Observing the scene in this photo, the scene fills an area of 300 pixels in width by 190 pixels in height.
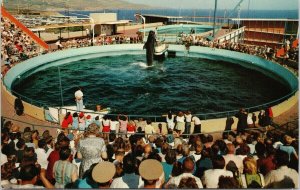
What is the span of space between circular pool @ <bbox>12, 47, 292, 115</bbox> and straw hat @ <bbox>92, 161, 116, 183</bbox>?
1431 cm

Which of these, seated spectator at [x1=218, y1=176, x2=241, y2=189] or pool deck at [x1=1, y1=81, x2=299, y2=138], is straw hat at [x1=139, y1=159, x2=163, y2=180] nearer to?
seated spectator at [x1=218, y1=176, x2=241, y2=189]

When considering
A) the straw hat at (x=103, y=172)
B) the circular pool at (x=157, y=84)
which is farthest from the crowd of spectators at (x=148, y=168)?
the circular pool at (x=157, y=84)

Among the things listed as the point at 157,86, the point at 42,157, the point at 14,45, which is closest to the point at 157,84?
the point at 157,86

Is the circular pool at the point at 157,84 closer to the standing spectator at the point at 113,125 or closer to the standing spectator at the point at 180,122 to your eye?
the standing spectator at the point at 180,122

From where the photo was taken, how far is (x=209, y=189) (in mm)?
6051

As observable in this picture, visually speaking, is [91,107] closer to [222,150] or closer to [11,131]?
[11,131]

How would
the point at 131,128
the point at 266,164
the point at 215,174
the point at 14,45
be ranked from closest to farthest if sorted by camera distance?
the point at 215,174
the point at 266,164
the point at 131,128
the point at 14,45

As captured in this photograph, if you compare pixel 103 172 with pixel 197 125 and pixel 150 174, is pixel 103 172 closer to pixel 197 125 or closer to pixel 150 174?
pixel 150 174

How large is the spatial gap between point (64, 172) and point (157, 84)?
21.4 metres

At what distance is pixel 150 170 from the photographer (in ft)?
19.0

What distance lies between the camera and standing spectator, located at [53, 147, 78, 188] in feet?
20.7

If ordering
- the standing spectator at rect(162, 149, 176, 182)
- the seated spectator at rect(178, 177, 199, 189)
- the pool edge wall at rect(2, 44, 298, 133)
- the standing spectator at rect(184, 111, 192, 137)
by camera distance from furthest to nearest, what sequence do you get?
the pool edge wall at rect(2, 44, 298, 133) < the standing spectator at rect(184, 111, 192, 137) < the standing spectator at rect(162, 149, 176, 182) < the seated spectator at rect(178, 177, 199, 189)

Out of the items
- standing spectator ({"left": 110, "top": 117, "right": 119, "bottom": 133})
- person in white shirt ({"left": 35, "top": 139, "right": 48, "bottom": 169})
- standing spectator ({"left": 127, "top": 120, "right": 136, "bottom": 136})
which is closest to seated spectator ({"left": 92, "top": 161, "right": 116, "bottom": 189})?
person in white shirt ({"left": 35, "top": 139, "right": 48, "bottom": 169})

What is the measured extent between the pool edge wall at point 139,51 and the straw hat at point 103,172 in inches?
352
